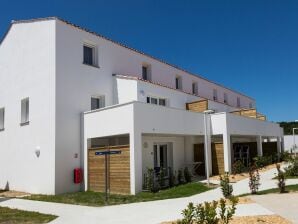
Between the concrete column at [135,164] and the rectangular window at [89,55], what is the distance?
21.9 feet

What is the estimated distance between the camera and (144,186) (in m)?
16.8

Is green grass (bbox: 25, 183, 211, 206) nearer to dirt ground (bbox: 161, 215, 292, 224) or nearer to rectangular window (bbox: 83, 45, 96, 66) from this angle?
dirt ground (bbox: 161, 215, 292, 224)

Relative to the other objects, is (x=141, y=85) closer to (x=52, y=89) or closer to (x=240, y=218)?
(x=52, y=89)

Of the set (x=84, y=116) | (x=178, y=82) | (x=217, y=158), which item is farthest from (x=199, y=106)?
(x=84, y=116)

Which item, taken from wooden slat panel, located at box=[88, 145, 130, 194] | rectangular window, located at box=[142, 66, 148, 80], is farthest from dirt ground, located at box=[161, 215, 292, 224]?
rectangular window, located at box=[142, 66, 148, 80]

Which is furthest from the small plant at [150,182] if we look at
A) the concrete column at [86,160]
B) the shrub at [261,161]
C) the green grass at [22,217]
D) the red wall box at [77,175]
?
the shrub at [261,161]

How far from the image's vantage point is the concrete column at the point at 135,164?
16016 mm

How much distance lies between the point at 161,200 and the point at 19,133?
36.4 feet

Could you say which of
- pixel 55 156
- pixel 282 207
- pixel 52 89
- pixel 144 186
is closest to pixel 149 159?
pixel 144 186

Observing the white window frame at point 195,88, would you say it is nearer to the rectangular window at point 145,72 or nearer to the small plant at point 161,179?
the rectangular window at point 145,72

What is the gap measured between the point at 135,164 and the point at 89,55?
8.27 m

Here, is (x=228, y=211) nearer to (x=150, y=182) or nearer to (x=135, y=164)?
(x=135, y=164)

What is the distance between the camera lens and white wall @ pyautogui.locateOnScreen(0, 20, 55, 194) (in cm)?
1845

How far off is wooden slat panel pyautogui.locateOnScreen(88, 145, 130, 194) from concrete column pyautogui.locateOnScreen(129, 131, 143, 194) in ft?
1.05
